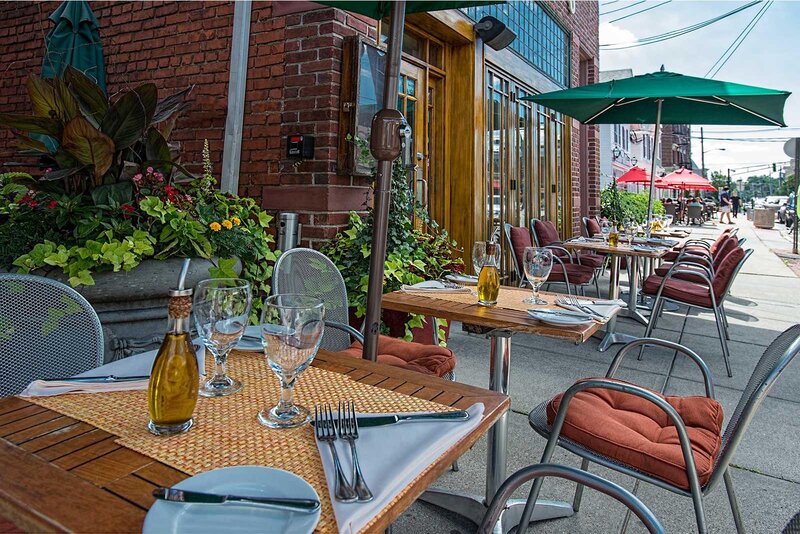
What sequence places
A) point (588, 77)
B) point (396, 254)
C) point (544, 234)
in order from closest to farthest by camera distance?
point (396, 254)
point (544, 234)
point (588, 77)

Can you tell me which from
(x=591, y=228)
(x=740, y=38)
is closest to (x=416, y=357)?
(x=591, y=228)

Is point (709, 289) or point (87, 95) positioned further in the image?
point (709, 289)

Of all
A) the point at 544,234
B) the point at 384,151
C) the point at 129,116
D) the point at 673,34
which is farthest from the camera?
the point at 673,34

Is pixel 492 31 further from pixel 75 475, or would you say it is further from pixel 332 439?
pixel 75 475

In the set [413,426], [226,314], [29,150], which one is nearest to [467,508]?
[413,426]

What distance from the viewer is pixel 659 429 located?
1514 mm

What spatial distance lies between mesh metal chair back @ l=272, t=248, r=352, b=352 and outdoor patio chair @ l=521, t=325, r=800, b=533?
0.93 m

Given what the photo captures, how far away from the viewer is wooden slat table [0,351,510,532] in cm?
62

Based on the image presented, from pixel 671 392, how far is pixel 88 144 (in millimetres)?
3382

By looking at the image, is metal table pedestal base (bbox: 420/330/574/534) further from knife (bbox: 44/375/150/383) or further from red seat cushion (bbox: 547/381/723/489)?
knife (bbox: 44/375/150/383)

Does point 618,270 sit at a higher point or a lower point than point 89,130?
lower

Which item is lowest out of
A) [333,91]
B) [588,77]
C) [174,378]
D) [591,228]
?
[174,378]

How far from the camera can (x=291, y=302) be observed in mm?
1097

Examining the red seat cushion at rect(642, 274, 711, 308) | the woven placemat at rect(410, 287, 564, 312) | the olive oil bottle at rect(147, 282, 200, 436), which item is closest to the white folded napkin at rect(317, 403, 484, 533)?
the olive oil bottle at rect(147, 282, 200, 436)
